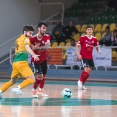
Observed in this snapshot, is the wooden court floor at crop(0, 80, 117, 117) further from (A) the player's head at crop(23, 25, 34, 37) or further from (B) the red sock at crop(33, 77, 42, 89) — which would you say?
(A) the player's head at crop(23, 25, 34, 37)

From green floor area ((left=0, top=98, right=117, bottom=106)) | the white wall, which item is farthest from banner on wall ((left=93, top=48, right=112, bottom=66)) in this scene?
green floor area ((left=0, top=98, right=117, bottom=106))

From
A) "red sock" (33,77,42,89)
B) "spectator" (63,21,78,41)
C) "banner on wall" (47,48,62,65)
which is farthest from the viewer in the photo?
"spectator" (63,21,78,41)

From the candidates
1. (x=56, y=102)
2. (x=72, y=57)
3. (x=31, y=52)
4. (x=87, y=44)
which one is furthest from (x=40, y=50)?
(x=72, y=57)

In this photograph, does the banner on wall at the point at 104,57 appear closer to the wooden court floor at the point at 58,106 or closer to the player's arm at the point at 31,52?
the wooden court floor at the point at 58,106

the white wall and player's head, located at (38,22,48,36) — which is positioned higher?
the white wall

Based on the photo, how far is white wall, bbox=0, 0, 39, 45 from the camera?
28305 mm

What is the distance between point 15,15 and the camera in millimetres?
29062

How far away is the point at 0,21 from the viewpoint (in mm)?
28125

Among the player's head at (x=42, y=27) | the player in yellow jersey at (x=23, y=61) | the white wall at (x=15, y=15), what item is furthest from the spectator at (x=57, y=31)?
the player in yellow jersey at (x=23, y=61)

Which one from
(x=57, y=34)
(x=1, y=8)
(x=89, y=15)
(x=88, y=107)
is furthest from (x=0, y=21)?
(x=88, y=107)

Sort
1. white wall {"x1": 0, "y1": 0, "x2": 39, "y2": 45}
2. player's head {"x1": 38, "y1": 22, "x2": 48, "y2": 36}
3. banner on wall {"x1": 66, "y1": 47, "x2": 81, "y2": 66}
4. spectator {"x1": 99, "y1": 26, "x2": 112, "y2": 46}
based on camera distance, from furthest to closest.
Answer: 1. white wall {"x1": 0, "y1": 0, "x2": 39, "y2": 45}
2. spectator {"x1": 99, "y1": 26, "x2": 112, "y2": 46}
3. banner on wall {"x1": 66, "y1": 47, "x2": 81, "y2": 66}
4. player's head {"x1": 38, "y1": 22, "x2": 48, "y2": 36}

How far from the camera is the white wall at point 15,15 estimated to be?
2830cm

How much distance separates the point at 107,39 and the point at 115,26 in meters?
2.98

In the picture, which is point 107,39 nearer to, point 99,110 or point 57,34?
point 57,34
